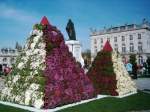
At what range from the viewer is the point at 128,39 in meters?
88.2

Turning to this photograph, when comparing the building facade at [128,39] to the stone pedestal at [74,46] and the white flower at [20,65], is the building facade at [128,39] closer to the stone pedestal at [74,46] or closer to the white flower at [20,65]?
the stone pedestal at [74,46]

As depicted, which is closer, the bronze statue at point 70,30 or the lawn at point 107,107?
the lawn at point 107,107

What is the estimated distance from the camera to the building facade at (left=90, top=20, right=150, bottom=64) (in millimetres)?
83438

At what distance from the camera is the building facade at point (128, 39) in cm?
8344

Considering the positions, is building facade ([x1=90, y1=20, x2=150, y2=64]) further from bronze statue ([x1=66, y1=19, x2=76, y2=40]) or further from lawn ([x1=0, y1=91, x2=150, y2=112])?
lawn ([x1=0, y1=91, x2=150, y2=112])

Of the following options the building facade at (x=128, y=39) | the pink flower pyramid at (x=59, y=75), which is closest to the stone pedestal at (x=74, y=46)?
the pink flower pyramid at (x=59, y=75)

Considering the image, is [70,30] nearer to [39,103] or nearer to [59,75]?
[59,75]

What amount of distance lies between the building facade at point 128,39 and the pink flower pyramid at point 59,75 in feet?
226

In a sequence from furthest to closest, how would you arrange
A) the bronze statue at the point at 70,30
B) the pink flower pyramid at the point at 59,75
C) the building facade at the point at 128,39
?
the building facade at the point at 128,39
the bronze statue at the point at 70,30
the pink flower pyramid at the point at 59,75

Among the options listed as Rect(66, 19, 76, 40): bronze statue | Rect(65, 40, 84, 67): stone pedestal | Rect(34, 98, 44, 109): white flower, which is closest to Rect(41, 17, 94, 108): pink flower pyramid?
Rect(34, 98, 44, 109): white flower

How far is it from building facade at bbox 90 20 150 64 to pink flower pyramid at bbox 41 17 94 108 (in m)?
69.0

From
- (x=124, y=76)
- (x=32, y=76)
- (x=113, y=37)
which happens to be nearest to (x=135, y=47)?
(x=113, y=37)

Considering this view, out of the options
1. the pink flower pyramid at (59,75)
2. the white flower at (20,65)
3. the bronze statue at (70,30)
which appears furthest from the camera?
the bronze statue at (70,30)

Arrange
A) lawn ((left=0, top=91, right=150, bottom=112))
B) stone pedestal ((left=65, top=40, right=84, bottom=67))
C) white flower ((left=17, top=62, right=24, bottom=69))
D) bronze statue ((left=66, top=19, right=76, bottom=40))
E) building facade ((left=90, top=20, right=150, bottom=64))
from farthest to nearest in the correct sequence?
building facade ((left=90, top=20, right=150, bottom=64)), bronze statue ((left=66, top=19, right=76, bottom=40)), stone pedestal ((left=65, top=40, right=84, bottom=67)), white flower ((left=17, top=62, right=24, bottom=69)), lawn ((left=0, top=91, right=150, bottom=112))
